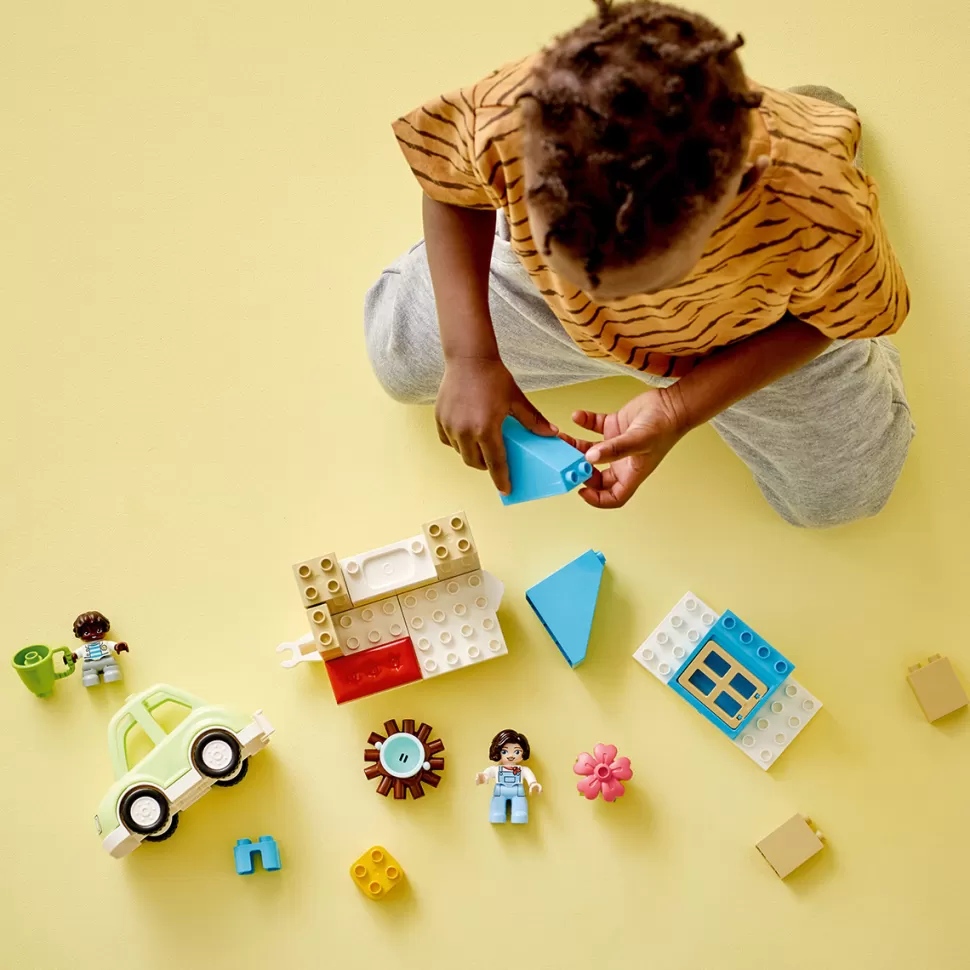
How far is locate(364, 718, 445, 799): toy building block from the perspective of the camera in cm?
97

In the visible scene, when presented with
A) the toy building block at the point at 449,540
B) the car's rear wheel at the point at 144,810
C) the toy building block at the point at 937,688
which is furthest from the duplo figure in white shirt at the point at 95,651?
the toy building block at the point at 937,688

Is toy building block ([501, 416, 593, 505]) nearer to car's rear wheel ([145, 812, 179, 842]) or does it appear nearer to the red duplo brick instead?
the red duplo brick

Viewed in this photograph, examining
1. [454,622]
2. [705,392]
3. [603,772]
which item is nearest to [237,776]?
[454,622]

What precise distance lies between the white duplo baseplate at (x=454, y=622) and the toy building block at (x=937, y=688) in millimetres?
432

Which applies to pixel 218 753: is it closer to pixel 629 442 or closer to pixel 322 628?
pixel 322 628

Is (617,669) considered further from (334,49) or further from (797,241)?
(334,49)

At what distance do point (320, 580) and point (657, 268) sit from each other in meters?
0.56

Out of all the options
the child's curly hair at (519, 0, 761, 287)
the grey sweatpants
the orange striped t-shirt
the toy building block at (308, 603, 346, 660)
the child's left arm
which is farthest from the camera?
the toy building block at (308, 603, 346, 660)

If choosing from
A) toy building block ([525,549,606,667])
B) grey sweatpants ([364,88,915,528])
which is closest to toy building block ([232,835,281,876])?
toy building block ([525,549,606,667])

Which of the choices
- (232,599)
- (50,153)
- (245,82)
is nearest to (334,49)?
(245,82)

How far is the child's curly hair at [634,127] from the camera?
43cm

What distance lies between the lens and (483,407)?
713mm

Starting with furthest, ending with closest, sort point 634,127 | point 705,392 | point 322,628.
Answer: point 322,628
point 705,392
point 634,127

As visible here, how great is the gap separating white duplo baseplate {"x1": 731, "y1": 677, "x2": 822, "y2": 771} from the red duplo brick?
0.34m
